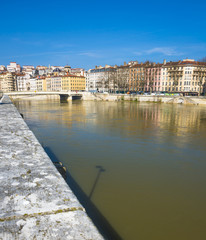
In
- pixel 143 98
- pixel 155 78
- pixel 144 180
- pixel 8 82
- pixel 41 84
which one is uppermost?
pixel 155 78

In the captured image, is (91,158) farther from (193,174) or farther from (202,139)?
(202,139)

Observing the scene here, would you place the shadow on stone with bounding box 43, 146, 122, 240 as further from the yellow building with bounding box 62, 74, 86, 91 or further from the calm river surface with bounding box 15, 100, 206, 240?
the yellow building with bounding box 62, 74, 86, 91

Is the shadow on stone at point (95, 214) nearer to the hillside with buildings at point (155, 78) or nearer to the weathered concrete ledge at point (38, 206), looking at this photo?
the weathered concrete ledge at point (38, 206)

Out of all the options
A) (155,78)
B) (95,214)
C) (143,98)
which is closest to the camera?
(95,214)

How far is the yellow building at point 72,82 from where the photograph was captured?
108113 mm

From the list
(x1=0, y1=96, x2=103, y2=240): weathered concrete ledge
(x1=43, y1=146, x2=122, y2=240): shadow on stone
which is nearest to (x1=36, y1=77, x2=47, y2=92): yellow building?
(x1=43, y1=146, x2=122, y2=240): shadow on stone

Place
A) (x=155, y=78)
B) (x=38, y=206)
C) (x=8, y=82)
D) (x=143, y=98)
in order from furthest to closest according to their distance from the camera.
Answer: (x=8, y=82) → (x=155, y=78) → (x=143, y=98) → (x=38, y=206)

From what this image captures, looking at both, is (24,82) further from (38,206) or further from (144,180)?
(38,206)

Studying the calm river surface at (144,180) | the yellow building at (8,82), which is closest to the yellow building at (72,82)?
the yellow building at (8,82)

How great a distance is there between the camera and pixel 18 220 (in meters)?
2.42

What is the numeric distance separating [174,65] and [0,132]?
246ft

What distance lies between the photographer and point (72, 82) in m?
109

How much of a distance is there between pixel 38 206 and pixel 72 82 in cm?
10988

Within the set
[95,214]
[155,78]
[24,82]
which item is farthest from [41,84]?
[95,214]
